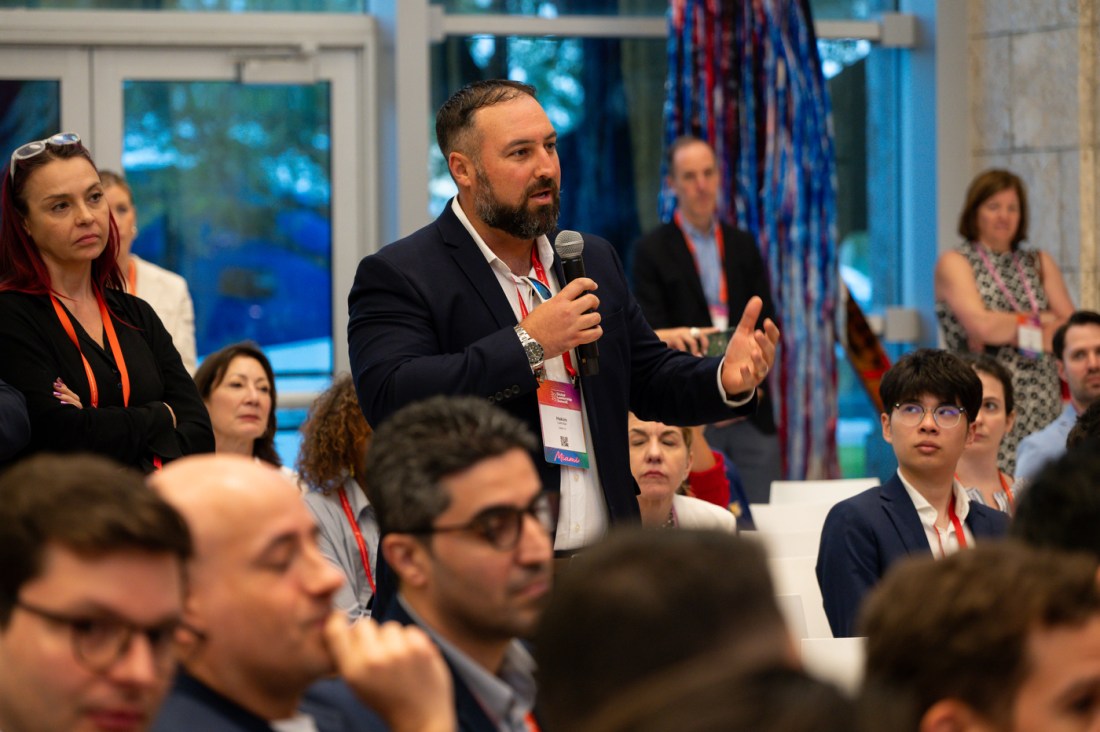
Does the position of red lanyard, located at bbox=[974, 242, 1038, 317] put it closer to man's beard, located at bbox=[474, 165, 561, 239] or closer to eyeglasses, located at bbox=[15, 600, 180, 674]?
man's beard, located at bbox=[474, 165, 561, 239]

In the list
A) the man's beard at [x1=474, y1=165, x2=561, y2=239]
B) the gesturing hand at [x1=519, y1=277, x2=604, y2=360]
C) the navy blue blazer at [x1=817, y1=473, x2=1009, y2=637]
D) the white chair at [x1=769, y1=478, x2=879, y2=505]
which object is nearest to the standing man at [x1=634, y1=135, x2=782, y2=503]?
the white chair at [x1=769, y1=478, x2=879, y2=505]

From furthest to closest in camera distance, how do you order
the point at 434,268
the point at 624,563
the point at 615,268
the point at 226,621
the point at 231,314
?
the point at 231,314 → the point at 615,268 → the point at 434,268 → the point at 226,621 → the point at 624,563

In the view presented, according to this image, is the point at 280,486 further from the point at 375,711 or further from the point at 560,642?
the point at 560,642

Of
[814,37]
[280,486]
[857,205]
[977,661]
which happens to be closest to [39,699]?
[280,486]

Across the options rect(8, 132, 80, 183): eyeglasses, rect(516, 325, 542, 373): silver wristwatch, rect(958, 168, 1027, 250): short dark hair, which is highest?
rect(958, 168, 1027, 250): short dark hair

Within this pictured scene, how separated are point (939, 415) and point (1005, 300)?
2.63 m

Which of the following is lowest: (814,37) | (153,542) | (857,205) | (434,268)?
(153,542)

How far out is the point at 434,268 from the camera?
314 cm

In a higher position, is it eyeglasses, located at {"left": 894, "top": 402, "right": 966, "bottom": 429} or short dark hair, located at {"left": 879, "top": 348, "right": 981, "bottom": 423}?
short dark hair, located at {"left": 879, "top": 348, "right": 981, "bottom": 423}

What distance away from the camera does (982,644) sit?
1545 mm

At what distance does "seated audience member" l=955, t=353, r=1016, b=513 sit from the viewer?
4.71 m

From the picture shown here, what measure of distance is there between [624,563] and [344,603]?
2.65m

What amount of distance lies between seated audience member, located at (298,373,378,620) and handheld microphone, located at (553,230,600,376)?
117 centimetres

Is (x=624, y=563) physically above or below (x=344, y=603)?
above
